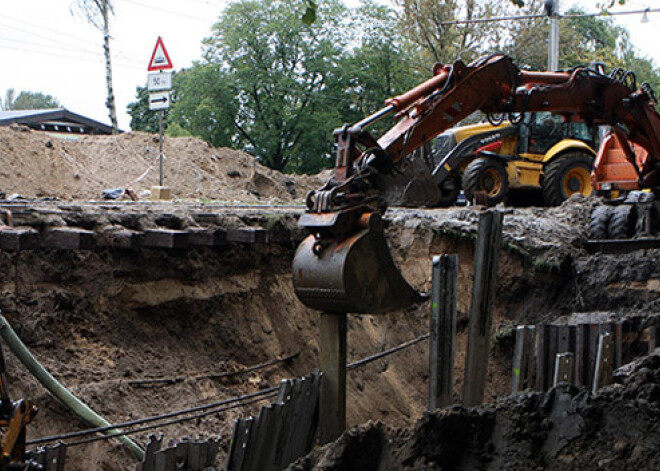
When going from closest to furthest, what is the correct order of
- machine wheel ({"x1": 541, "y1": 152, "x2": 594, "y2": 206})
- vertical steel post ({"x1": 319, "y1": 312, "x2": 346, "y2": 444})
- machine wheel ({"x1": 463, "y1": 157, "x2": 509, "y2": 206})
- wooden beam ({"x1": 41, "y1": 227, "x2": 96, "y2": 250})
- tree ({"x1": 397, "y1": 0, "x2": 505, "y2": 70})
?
vertical steel post ({"x1": 319, "y1": 312, "x2": 346, "y2": 444})
wooden beam ({"x1": 41, "y1": 227, "x2": 96, "y2": 250})
machine wheel ({"x1": 463, "y1": 157, "x2": 509, "y2": 206})
machine wheel ({"x1": 541, "y1": 152, "x2": 594, "y2": 206})
tree ({"x1": 397, "y1": 0, "x2": 505, "y2": 70})

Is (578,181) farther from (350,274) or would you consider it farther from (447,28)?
(447,28)

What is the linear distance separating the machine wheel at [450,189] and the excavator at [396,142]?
5941 mm

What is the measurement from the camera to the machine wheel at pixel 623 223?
10570 millimetres

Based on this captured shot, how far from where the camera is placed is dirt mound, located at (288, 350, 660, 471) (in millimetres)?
3531

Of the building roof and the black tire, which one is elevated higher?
the building roof

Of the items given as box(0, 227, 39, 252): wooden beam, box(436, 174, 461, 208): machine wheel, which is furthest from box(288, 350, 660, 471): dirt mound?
box(436, 174, 461, 208): machine wheel

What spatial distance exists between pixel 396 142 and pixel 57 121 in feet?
75.8

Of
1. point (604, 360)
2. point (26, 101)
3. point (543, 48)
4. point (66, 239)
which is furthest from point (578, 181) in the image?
point (26, 101)

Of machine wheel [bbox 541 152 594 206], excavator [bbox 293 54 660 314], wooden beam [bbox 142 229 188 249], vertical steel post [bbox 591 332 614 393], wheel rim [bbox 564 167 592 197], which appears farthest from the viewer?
wheel rim [bbox 564 167 592 197]

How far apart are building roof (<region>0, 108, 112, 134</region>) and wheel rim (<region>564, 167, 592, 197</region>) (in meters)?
17.5

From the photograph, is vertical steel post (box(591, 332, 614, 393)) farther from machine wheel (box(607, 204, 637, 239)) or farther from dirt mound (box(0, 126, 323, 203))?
dirt mound (box(0, 126, 323, 203))

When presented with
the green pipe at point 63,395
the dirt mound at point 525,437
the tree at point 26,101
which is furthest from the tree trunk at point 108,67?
the tree at point 26,101

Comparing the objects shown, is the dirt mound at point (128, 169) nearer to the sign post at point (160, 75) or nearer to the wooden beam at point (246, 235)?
the sign post at point (160, 75)

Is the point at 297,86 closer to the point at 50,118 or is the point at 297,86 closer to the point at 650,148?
the point at 50,118
